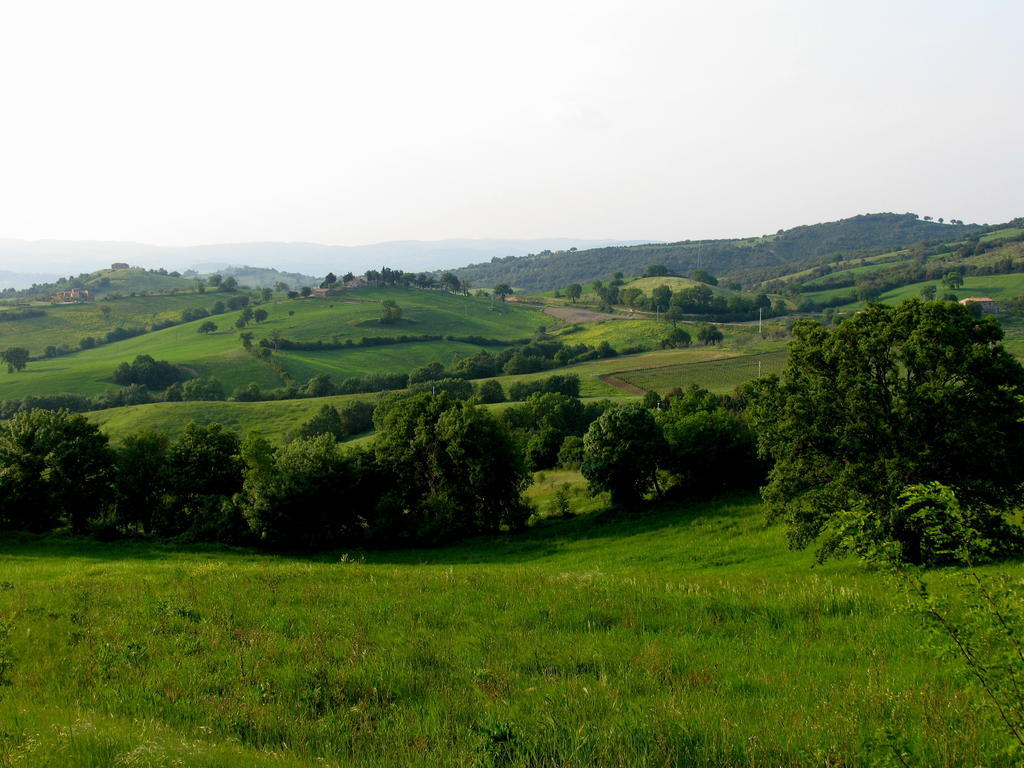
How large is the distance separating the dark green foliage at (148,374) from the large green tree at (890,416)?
128 metres

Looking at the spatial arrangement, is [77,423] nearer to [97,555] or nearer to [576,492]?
[97,555]

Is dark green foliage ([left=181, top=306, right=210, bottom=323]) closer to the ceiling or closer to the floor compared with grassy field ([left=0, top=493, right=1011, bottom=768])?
closer to the ceiling

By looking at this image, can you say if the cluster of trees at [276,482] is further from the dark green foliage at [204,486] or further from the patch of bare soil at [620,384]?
the patch of bare soil at [620,384]

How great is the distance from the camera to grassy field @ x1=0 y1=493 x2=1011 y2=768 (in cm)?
650

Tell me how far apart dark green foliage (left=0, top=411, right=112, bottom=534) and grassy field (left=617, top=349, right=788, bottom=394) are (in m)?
78.5

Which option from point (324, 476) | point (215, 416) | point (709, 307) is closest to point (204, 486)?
point (324, 476)

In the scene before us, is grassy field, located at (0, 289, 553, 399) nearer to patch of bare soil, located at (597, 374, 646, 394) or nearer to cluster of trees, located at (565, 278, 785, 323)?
cluster of trees, located at (565, 278, 785, 323)

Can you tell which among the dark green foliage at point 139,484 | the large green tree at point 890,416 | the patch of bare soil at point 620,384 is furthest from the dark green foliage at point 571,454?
the patch of bare soil at point 620,384

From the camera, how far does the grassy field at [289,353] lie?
12415 centimetres

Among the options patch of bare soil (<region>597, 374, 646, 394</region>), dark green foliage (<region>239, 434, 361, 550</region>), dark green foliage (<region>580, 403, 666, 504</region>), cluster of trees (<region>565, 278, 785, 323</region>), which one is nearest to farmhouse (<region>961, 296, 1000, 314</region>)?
cluster of trees (<region>565, 278, 785, 323</region>)

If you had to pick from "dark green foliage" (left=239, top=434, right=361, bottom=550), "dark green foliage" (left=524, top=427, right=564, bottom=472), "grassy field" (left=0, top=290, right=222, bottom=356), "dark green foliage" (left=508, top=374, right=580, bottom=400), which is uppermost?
"grassy field" (left=0, top=290, right=222, bottom=356)

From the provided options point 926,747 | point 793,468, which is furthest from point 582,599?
point 793,468

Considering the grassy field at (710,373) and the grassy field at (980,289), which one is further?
the grassy field at (980,289)

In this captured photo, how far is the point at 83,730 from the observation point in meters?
6.86
